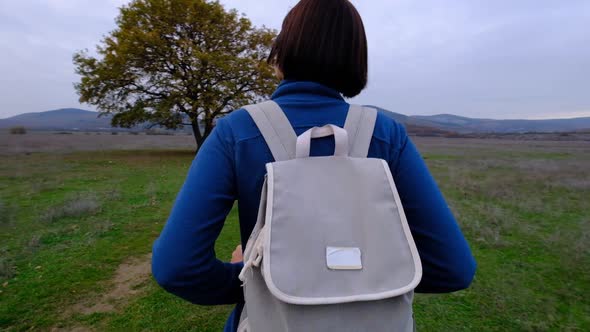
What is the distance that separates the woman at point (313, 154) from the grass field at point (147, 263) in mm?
2672

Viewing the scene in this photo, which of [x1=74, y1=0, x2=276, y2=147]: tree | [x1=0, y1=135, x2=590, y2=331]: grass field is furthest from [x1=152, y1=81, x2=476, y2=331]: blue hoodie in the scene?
[x1=74, y1=0, x2=276, y2=147]: tree

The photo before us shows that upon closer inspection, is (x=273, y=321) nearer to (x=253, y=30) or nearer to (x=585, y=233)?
(x=585, y=233)

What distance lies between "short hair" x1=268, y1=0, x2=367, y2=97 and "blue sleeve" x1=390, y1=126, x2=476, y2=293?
30 centimetres

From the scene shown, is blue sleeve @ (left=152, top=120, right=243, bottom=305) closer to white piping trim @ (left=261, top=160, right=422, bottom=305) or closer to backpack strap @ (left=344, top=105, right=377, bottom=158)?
white piping trim @ (left=261, top=160, right=422, bottom=305)

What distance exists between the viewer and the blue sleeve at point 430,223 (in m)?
1.07

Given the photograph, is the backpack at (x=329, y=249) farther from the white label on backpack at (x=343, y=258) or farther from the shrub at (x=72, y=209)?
the shrub at (x=72, y=209)

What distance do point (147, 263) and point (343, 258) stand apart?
15.4ft

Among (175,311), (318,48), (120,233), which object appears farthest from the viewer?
(120,233)

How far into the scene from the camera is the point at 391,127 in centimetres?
111

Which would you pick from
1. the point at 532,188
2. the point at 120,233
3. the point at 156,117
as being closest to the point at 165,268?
the point at 120,233

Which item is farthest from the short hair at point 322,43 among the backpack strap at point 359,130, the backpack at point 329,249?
the backpack at point 329,249

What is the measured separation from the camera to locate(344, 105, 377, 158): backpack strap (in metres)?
1.01

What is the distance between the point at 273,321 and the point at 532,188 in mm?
12588

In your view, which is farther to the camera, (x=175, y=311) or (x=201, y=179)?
(x=175, y=311)
